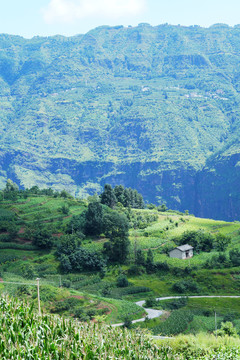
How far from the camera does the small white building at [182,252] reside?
70125mm

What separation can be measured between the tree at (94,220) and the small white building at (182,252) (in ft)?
47.2

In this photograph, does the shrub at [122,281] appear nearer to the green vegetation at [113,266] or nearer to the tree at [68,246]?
the green vegetation at [113,266]

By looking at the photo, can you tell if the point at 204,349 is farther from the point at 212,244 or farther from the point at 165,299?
the point at 212,244

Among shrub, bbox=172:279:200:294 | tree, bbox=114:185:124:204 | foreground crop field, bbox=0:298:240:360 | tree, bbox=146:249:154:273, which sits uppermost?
tree, bbox=114:185:124:204

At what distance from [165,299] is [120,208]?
1812 inches

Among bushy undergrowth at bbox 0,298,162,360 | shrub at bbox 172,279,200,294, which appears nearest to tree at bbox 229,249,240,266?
shrub at bbox 172,279,200,294

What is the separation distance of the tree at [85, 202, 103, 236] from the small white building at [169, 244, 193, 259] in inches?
566

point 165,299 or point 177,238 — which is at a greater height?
point 177,238

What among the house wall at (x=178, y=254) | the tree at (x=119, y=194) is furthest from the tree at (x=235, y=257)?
the tree at (x=119, y=194)

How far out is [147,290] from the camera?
2232 inches

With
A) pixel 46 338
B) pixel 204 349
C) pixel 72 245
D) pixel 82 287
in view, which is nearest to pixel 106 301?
pixel 82 287

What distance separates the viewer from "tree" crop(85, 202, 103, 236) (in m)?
77.1

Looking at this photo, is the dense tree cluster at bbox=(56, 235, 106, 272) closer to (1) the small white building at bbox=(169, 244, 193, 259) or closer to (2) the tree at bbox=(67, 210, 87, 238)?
(2) the tree at bbox=(67, 210, 87, 238)

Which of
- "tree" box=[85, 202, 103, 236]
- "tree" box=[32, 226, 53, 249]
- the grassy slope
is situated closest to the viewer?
the grassy slope
